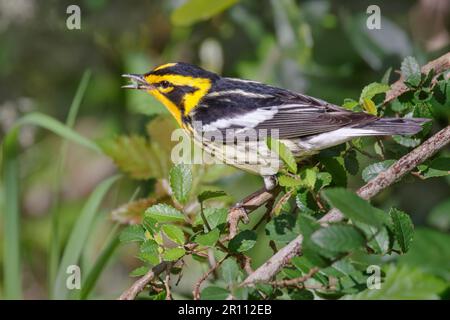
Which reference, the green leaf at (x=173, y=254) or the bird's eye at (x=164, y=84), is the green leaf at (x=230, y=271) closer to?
the green leaf at (x=173, y=254)

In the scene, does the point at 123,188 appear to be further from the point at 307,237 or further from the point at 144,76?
the point at 307,237

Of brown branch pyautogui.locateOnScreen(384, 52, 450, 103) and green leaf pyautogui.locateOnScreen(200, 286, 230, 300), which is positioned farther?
brown branch pyautogui.locateOnScreen(384, 52, 450, 103)

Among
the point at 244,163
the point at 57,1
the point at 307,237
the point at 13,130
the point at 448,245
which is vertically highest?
the point at 57,1

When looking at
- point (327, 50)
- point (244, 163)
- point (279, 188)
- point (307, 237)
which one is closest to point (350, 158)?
point (279, 188)

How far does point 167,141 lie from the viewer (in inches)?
124

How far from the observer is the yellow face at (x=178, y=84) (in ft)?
10.7

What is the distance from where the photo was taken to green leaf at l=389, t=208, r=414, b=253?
2.13 m

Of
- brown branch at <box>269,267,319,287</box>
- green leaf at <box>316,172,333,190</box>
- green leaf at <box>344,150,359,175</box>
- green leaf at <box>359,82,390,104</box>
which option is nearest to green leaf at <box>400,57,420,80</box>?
green leaf at <box>359,82,390,104</box>

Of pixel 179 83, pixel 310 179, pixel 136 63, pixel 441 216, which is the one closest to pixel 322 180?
pixel 310 179

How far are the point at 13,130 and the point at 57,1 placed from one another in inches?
65.6

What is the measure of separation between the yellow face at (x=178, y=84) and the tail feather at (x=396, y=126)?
2.80 ft

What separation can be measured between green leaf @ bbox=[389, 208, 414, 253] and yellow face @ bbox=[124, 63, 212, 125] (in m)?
1.30

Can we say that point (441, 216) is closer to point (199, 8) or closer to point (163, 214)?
point (199, 8)

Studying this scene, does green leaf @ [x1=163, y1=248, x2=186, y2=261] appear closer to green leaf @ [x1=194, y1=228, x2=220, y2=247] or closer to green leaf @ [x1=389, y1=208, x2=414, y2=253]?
green leaf @ [x1=194, y1=228, x2=220, y2=247]
